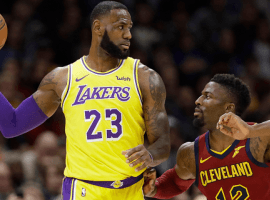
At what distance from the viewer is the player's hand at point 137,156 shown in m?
3.63

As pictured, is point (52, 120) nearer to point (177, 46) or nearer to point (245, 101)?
point (177, 46)

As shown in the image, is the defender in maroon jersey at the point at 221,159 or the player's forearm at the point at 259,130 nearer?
the player's forearm at the point at 259,130

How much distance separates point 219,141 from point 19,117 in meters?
2.02

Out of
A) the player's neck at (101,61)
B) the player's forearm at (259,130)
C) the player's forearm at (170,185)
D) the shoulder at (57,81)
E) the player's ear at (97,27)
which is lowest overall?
the player's forearm at (170,185)

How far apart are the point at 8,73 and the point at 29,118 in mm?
2887

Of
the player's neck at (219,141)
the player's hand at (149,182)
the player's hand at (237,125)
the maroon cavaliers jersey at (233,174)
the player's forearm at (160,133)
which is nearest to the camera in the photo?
the player's hand at (237,125)

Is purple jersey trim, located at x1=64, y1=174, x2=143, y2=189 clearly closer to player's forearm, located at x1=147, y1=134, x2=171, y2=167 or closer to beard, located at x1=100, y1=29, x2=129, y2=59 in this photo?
player's forearm, located at x1=147, y1=134, x2=171, y2=167

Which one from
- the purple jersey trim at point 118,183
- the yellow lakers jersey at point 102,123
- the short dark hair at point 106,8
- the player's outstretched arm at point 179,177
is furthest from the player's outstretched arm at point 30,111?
the player's outstretched arm at point 179,177

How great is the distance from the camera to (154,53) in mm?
Answer: 8141

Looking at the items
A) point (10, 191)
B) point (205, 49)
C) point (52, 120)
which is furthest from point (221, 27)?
point (10, 191)

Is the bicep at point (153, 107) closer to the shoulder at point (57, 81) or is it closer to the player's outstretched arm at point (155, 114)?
the player's outstretched arm at point (155, 114)

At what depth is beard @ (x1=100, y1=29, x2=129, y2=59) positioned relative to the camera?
4.13m

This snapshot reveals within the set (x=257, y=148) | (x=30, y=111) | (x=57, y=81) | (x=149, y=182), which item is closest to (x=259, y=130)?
(x=257, y=148)

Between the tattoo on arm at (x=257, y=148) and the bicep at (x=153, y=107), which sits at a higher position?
the bicep at (x=153, y=107)
